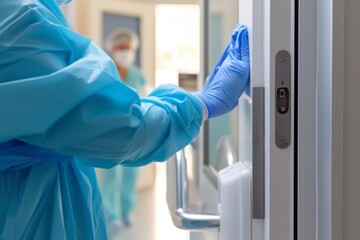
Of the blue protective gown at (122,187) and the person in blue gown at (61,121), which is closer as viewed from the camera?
the person in blue gown at (61,121)

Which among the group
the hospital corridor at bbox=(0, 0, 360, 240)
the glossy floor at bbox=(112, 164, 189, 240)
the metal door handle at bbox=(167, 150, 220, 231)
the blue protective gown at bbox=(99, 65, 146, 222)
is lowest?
the glossy floor at bbox=(112, 164, 189, 240)

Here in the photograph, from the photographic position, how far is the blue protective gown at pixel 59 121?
0.64 metres

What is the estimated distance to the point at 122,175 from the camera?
406 centimetres

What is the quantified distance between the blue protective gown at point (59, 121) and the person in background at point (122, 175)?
302cm

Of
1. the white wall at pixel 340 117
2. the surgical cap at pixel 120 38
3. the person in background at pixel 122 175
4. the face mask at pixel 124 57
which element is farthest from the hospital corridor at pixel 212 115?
the surgical cap at pixel 120 38

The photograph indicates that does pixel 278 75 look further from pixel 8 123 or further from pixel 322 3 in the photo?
pixel 8 123

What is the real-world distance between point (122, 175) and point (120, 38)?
1.32 metres

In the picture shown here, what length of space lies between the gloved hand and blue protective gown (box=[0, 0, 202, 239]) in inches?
2.5

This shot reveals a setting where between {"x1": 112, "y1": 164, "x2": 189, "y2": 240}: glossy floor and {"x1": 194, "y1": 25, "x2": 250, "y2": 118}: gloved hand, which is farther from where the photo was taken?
{"x1": 112, "y1": 164, "x2": 189, "y2": 240}: glossy floor

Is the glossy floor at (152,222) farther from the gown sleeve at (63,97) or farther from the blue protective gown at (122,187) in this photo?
the gown sleeve at (63,97)

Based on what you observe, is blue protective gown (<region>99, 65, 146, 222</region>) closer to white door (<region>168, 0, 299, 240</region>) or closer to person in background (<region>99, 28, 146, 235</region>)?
person in background (<region>99, 28, 146, 235</region>)

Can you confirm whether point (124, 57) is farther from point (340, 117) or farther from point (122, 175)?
point (340, 117)

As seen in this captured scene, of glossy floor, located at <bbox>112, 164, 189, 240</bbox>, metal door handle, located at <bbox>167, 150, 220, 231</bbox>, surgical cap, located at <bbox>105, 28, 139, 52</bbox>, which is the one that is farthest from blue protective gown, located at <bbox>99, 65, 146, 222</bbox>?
metal door handle, located at <bbox>167, 150, 220, 231</bbox>

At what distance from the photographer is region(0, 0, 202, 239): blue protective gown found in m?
0.64
